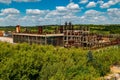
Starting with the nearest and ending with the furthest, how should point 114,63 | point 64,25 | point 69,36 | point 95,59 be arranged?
point 95,59 < point 114,63 < point 69,36 < point 64,25

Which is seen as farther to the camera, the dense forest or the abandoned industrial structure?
the abandoned industrial structure

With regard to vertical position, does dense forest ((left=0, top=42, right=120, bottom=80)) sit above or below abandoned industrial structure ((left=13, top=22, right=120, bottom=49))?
below

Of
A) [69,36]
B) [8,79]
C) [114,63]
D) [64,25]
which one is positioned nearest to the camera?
[8,79]

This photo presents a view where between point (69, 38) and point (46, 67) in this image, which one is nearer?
point (46, 67)

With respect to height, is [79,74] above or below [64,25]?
below

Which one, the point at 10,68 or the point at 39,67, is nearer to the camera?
the point at 10,68

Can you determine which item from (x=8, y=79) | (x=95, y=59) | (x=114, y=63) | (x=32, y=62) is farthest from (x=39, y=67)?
(x=114, y=63)

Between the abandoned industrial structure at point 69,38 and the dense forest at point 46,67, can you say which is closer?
the dense forest at point 46,67

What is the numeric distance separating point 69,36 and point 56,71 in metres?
36.9

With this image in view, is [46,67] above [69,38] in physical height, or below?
below

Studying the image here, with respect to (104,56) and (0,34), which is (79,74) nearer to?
(104,56)

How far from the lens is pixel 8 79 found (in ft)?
85.7

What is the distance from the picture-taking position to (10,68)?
27750 mm

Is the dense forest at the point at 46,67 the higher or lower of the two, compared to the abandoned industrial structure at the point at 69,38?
lower
